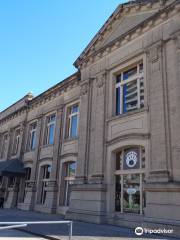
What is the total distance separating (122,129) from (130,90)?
2.07m

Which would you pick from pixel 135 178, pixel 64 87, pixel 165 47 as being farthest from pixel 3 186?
pixel 165 47

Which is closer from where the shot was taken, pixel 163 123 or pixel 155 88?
pixel 163 123

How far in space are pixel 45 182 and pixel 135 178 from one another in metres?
8.77

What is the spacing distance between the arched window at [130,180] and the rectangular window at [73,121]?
5062 millimetres

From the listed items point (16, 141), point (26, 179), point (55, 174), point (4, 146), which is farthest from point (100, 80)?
point (4, 146)

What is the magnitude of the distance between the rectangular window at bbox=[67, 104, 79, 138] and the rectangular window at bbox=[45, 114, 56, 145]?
1.95 metres

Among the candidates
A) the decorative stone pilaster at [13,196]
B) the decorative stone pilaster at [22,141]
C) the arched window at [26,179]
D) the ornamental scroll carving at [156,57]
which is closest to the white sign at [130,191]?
the ornamental scroll carving at [156,57]

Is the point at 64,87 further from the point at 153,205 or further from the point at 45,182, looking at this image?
the point at 153,205

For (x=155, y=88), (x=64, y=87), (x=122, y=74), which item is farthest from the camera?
(x=64, y=87)

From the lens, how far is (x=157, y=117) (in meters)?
10.9

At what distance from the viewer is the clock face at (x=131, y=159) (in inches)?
465

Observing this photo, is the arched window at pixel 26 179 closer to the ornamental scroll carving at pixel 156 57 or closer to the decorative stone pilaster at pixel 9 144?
the decorative stone pilaster at pixel 9 144

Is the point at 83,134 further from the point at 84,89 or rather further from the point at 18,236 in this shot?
the point at 18,236

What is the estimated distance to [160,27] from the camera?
11953 millimetres
